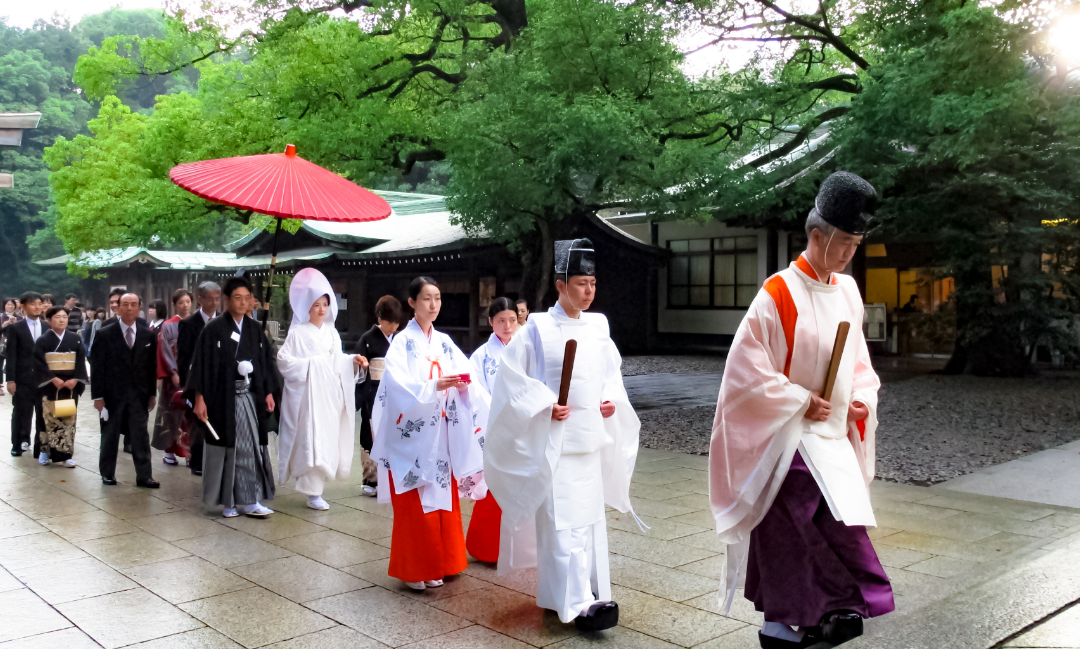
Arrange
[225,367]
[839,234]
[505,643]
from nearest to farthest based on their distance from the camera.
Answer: [839,234], [505,643], [225,367]

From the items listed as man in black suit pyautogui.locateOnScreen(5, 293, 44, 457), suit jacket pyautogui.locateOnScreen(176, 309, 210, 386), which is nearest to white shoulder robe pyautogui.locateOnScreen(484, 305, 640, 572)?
suit jacket pyautogui.locateOnScreen(176, 309, 210, 386)

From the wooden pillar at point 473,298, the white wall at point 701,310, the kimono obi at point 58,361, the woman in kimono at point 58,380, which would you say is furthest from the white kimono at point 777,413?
the wooden pillar at point 473,298

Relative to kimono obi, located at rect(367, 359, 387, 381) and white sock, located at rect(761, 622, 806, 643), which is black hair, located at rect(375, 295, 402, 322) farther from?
white sock, located at rect(761, 622, 806, 643)

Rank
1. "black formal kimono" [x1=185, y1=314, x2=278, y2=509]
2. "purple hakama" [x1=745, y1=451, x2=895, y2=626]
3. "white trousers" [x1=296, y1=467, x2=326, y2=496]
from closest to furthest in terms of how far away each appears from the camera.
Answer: "purple hakama" [x1=745, y1=451, x2=895, y2=626], "black formal kimono" [x1=185, y1=314, x2=278, y2=509], "white trousers" [x1=296, y1=467, x2=326, y2=496]

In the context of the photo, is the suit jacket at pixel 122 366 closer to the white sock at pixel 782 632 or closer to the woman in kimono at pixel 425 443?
the woman in kimono at pixel 425 443

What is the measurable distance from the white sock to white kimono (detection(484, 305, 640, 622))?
0.75m

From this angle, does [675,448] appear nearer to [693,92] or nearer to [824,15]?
[693,92]

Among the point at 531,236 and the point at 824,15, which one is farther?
the point at 531,236

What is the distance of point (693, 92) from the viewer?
10617mm

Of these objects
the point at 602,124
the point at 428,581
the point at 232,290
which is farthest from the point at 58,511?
the point at 602,124

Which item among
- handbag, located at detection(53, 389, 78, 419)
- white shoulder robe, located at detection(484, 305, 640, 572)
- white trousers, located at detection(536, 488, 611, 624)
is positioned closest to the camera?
white trousers, located at detection(536, 488, 611, 624)

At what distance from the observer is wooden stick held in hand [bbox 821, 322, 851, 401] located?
3145mm

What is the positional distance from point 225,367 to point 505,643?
339cm

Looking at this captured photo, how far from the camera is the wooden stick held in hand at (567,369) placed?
3627mm
